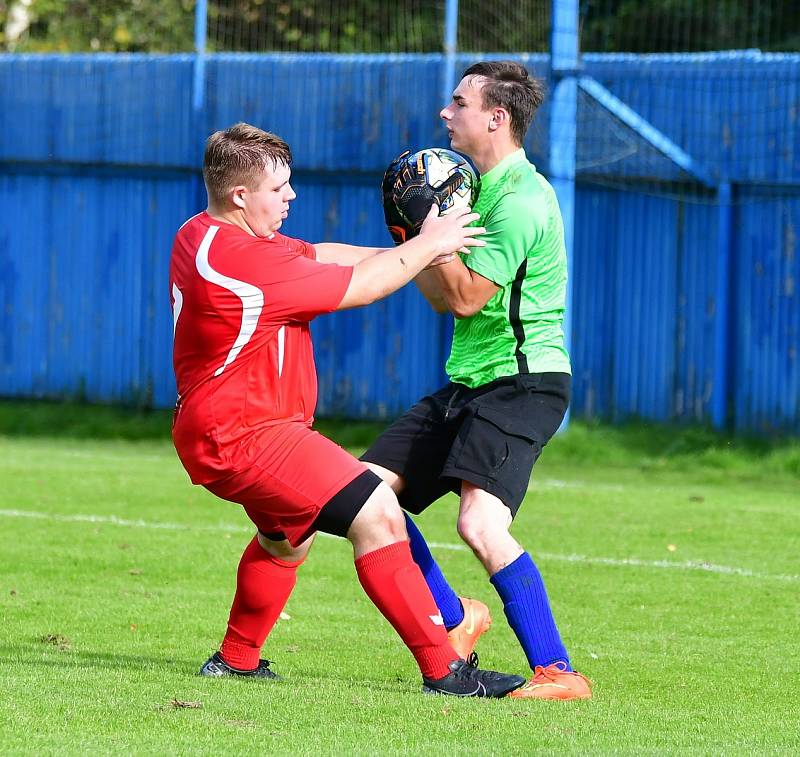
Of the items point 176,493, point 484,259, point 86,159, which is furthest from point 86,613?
point 86,159

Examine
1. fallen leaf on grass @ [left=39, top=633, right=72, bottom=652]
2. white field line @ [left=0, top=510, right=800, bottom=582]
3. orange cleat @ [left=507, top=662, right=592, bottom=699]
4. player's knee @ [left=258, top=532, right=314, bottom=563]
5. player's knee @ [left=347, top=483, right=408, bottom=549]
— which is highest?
player's knee @ [left=347, top=483, right=408, bottom=549]

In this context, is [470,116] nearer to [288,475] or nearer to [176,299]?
[176,299]

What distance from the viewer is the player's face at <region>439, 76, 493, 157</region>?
6.16 meters

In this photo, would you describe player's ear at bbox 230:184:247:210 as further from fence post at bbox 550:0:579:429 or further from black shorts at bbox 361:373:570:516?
fence post at bbox 550:0:579:429

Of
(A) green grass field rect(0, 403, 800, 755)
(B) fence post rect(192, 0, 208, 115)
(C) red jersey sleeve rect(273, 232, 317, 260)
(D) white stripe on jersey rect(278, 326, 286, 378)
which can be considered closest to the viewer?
(A) green grass field rect(0, 403, 800, 755)

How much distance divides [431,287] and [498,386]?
468 millimetres

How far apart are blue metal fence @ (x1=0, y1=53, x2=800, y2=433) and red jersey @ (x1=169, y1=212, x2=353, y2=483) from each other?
1034 cm

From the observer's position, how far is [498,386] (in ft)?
19.9

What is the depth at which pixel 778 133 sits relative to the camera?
1520 cm

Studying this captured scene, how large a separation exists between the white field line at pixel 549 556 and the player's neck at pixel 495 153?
3.74 meters

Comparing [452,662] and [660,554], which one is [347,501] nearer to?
[452,662]

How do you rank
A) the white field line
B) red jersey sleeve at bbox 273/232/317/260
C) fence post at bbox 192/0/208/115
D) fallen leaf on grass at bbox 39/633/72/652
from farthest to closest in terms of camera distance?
fence post at bbox 192/0/208/115 < the white field line < fallen leaf on grass at bbox 39/633/72/652 < red jersey sleeve at bbox 273/232/317/260

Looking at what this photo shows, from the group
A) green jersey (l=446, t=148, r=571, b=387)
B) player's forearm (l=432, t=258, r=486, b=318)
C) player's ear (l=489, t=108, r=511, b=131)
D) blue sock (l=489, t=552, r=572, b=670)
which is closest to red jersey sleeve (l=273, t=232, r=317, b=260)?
player's forearm (l=432, t=258, r=486, b=318)

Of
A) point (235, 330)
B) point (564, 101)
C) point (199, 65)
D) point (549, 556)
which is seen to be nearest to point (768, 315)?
point (564, 101)
